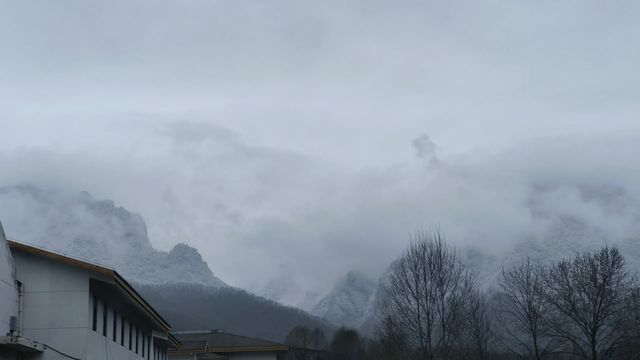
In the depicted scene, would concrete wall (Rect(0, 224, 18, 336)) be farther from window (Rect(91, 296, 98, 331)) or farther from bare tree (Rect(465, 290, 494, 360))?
bare tree (Rect(465, 290, 494, 360))

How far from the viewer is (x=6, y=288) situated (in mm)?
27562

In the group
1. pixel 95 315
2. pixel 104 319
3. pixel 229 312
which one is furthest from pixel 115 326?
pixel 229 312

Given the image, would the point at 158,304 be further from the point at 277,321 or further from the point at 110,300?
the point at 110,300

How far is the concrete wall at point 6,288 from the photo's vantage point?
27016 millimetres

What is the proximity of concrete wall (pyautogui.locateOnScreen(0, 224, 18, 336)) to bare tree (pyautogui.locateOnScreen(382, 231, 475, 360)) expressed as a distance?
33.1m

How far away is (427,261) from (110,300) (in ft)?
103

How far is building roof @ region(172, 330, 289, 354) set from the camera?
7675 cm

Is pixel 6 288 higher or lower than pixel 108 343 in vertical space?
higher

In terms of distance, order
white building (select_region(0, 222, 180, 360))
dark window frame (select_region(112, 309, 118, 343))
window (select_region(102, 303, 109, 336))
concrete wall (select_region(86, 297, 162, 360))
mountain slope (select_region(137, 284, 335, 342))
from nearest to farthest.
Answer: white building (select_region(0, 222, 180, 360)), concrete wall (select_region(86, 297, 162, 360)), window (select_region(102, 303, 109, 336)), dark window frame (select_region(112, 309, 118, 343)), mountain slope (select_region(137, 284, 335, 342))

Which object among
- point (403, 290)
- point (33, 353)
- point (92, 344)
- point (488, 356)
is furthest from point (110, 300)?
point (488, 356)

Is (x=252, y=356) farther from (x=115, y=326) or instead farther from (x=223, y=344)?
(x=115, y=326)

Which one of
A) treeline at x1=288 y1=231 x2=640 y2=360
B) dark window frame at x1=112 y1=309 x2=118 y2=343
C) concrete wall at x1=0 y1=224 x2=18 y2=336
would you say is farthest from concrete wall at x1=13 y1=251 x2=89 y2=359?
treeline at x1=288 y1=231 x2=640 y2=360

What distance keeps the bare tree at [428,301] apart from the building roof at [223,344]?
20235mm

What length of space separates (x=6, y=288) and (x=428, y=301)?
3584 centimetres
